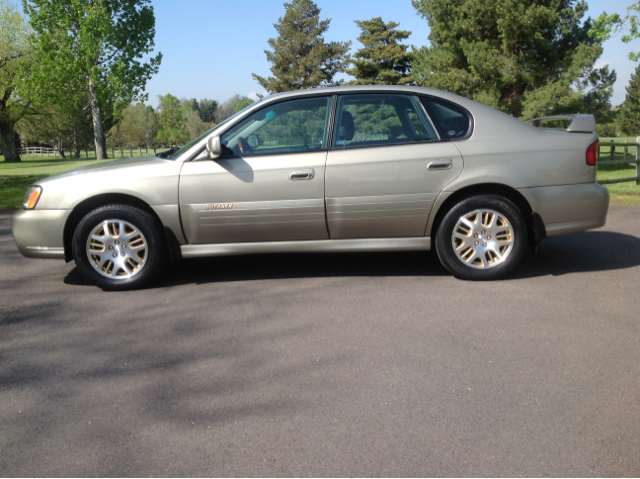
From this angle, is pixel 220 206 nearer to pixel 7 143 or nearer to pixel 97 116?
pixel 97 116

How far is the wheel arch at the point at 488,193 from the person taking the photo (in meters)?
5.41

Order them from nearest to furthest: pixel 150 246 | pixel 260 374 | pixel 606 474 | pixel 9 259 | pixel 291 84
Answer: pixel 606 474 → pixel 260 374 → pixel 150 246 → pixel 9 259 → pixel 291 84

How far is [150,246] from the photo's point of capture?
17.7ft

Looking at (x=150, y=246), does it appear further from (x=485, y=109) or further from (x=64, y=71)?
(x=64, y=71)

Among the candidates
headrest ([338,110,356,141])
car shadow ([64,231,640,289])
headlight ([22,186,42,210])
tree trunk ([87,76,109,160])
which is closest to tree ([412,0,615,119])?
car shadow ([64,231,640,289])

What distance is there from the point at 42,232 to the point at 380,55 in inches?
1875

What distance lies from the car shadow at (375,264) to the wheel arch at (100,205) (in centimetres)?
48

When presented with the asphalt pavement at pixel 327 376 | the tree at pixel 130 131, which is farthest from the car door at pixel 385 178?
the tree at pixel 130 131

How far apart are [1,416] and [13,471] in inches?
24.6

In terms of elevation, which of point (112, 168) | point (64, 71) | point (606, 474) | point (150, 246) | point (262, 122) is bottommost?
point (606, 474)

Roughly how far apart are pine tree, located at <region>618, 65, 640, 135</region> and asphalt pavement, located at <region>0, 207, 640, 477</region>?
221ft

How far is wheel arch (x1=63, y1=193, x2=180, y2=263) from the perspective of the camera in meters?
5.44

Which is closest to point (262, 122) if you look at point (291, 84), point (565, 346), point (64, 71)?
point (565, 346)

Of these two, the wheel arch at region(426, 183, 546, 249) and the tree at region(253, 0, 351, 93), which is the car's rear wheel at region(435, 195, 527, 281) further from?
the tree at region(253, 0, 351, 93)
